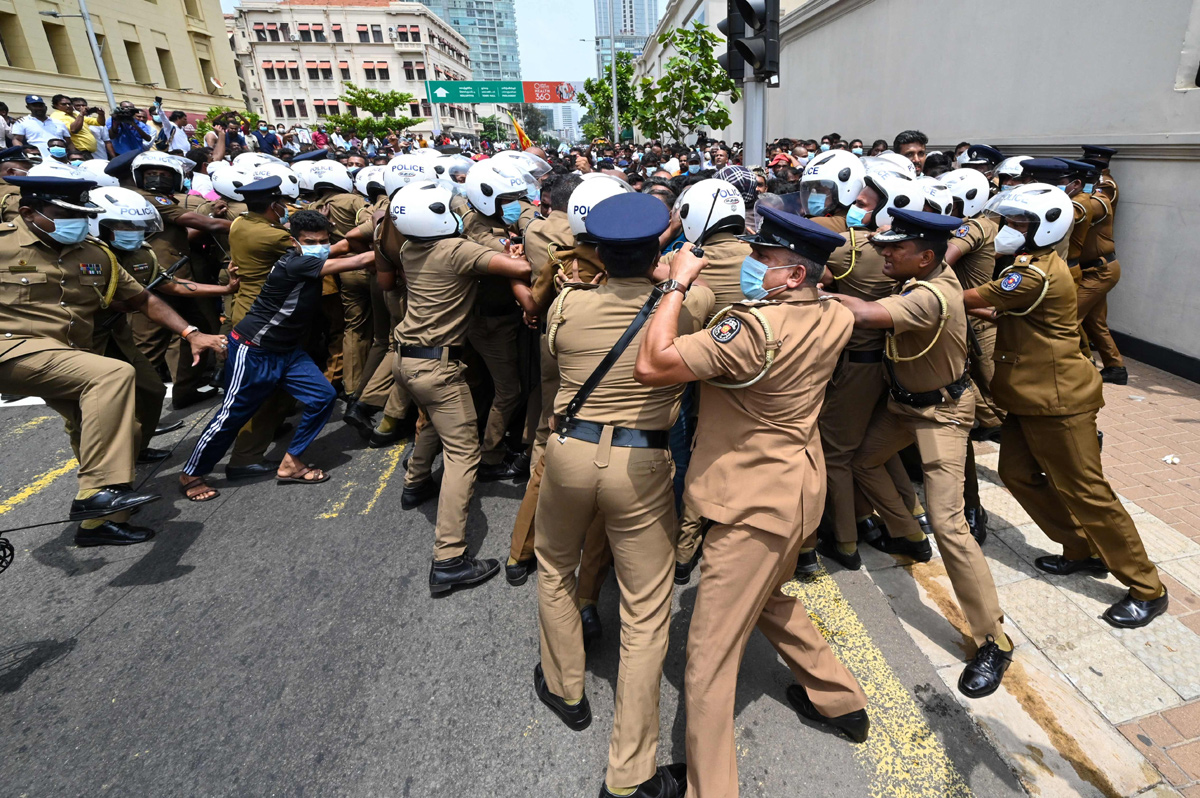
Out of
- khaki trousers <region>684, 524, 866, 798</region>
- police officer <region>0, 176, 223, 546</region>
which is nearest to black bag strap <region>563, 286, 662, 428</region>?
khaki trousers <region>684, 524, 866, 798</region>

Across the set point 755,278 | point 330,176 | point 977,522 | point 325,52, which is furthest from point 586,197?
point 325,52

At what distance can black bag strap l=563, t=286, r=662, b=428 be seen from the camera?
93.9 inches

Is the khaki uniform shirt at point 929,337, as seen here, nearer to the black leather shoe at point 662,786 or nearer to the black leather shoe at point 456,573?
the black leather shoe at point 662,786

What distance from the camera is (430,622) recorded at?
337 cm

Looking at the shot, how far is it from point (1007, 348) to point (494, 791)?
3201 millimetres

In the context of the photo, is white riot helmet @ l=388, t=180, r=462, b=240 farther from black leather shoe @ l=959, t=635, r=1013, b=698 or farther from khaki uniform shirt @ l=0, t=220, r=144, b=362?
black leather shoe @ l=959, t=635, r=1013, b=698

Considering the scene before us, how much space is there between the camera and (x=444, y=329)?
151 inches

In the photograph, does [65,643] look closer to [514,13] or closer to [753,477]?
[753,477]

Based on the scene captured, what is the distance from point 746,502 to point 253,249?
4.79 m

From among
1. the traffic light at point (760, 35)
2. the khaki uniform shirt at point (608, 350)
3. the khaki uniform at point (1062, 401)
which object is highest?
the traffic light at point (760, 35)

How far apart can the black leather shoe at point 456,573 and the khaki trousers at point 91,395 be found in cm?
213

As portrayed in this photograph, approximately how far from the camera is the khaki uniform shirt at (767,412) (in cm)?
204

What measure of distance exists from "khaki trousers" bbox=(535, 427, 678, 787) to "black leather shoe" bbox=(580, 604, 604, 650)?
51cm

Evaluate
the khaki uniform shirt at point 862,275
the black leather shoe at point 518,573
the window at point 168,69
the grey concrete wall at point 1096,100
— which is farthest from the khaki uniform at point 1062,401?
the window at point 168,69
